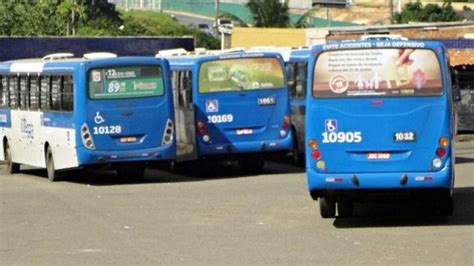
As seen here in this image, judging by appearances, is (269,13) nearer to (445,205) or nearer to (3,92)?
(3,92)

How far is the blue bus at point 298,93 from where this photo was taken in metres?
28.9

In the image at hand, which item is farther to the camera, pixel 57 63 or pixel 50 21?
pixel 50 21

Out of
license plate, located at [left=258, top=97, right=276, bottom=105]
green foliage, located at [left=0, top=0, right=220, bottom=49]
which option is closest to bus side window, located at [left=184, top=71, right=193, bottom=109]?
license plate, located at [left=258, top=97, right=276, bottom=105]

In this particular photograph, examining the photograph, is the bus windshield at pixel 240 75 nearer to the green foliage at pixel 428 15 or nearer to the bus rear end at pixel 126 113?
the bus rear end at pixel 126 113

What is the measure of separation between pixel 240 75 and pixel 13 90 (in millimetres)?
5720

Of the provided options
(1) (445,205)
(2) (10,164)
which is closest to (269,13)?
(2) (10,164)

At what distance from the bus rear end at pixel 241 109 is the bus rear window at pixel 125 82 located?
5.46 ft

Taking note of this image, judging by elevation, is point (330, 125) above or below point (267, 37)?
above

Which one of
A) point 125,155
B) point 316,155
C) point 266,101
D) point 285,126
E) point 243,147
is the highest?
point 316,155

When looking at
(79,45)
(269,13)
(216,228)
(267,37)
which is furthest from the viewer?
(269,13)

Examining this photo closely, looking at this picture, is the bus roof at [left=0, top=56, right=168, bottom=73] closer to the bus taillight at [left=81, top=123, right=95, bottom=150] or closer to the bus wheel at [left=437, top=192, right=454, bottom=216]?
the bus taillight at [left=81, top=123, right=95, bottom=150]

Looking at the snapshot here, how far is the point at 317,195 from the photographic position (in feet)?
56.4

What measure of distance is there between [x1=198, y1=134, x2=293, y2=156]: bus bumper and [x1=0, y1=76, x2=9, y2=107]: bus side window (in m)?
5.57

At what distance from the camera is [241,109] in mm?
27297
